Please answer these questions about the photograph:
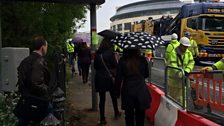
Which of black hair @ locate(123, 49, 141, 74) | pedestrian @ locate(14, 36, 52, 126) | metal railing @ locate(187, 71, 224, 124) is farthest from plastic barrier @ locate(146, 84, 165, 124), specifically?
pedestrian @ locate(14, 36, 52, 126)

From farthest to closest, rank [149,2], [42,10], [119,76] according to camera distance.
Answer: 1. [149,2]
2. [42,10]
3. [119,76]

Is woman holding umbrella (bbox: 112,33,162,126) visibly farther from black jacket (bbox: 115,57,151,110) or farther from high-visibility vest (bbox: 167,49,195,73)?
high-visibility vest (bbox: 167,49,195,73)

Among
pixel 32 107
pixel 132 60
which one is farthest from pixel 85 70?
pixel 32 107

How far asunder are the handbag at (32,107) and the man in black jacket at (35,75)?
5 cm

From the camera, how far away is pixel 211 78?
5.35 m

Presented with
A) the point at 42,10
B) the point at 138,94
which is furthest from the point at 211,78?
the point at 42,10

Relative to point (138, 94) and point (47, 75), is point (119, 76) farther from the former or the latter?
point (47, 75)

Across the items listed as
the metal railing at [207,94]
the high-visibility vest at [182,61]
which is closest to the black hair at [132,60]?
the metal railing at [207,94]

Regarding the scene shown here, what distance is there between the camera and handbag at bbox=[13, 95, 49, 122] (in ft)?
16.5

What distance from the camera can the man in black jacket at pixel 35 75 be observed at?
4891 mm

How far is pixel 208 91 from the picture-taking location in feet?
17.7

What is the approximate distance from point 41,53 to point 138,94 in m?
1.70

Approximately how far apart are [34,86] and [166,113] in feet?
8.81

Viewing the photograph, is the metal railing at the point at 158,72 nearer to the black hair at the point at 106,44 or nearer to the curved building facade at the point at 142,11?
the black hair at the point at 106,44
